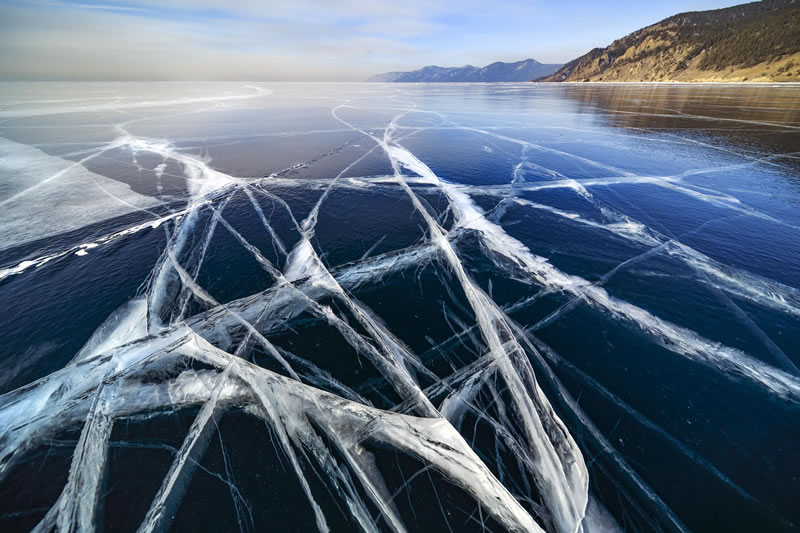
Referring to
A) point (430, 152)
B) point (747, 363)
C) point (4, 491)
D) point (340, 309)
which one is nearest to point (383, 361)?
point (340, 309)

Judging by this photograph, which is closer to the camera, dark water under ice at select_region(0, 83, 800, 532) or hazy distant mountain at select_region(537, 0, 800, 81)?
dark water under ice at select_region(0, 83, 800, 532)

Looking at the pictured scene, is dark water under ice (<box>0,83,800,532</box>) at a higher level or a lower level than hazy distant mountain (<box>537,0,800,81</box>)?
lower

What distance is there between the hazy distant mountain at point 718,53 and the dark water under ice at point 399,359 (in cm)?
11151

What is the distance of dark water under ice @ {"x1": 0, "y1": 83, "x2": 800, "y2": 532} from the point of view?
176 inches

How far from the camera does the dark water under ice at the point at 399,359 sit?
14.6 feet

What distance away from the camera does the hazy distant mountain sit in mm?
77625

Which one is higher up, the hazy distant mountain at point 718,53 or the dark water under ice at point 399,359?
the hazy distant mountain at point 718,53

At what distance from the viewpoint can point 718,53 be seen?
309ft

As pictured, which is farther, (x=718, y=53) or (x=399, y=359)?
(x=718, y=53)

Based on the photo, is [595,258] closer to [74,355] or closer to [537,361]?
[537,361]

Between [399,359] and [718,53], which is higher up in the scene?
[718,53]

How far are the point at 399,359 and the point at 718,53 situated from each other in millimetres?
152265

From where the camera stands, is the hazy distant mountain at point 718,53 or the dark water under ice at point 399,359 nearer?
the dark water under ice at point 399,359

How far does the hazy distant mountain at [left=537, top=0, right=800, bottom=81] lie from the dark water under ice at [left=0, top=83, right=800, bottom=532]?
112 metres
